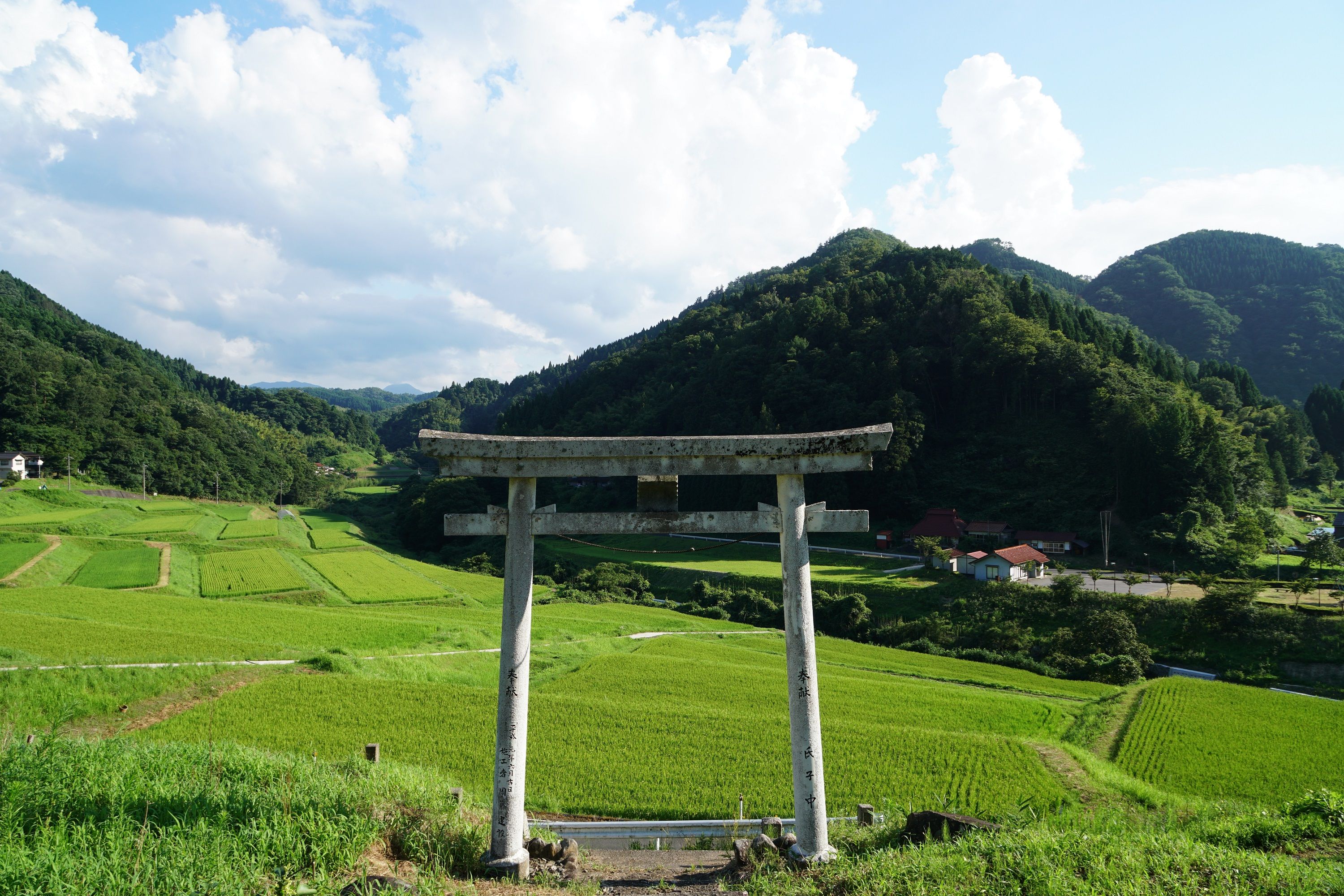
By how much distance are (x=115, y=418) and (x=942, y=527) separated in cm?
8377

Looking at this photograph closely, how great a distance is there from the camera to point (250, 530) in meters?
48.9

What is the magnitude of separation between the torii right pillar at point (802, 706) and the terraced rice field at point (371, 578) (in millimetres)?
28853

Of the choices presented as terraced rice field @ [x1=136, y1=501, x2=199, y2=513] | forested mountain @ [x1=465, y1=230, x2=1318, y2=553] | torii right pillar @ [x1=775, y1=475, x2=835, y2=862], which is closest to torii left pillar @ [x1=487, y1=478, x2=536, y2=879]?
torii right pillar @ [x1=775, y1=475, x2=835, y2=862]

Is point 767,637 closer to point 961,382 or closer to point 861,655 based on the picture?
point 861,655

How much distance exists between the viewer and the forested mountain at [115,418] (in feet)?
220

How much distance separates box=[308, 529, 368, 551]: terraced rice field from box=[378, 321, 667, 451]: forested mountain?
6368cm

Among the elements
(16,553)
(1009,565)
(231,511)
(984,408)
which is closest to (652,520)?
(1009,565)

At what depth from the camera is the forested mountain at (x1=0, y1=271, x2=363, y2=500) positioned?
67.1 meters

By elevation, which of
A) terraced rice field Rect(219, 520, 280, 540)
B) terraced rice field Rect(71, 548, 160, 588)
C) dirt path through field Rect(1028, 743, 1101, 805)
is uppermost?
terraced rice field Rect(219, 520, 280, 540)

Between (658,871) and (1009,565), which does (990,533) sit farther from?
(658,871)

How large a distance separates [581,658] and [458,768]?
10.2m

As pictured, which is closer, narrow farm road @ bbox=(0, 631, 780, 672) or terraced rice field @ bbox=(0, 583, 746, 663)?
narrow farm road @ bbox=(0, 631, 780, 672)

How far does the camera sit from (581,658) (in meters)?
21.9

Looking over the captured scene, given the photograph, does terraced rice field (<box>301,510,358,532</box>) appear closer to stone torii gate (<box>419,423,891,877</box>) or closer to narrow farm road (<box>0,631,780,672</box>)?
narrow farm road (<box>0,631,780,672</box>)
